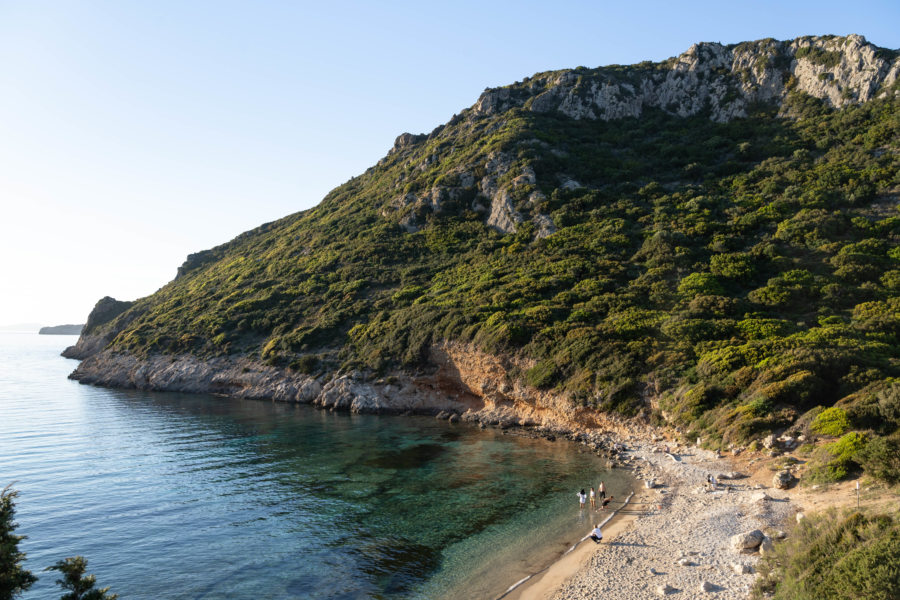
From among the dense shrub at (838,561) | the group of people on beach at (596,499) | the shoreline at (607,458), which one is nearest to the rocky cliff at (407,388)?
the shoreline at (607,458)

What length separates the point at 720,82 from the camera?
8462cm

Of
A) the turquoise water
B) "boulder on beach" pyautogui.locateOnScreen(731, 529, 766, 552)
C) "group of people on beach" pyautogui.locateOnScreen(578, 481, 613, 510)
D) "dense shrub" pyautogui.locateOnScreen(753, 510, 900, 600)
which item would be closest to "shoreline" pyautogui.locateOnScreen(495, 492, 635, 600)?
the turquoise water

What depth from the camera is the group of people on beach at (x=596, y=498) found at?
2281cm

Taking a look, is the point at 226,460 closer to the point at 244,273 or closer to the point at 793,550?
the point at 793,550

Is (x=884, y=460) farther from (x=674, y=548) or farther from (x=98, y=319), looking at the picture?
(x=98, y=319)

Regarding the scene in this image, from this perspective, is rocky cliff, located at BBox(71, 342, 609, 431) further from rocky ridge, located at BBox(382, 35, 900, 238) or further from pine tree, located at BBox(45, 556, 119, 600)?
pine tree, located at BBox(45, 556, 119, 600)

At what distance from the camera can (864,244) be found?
144 ft

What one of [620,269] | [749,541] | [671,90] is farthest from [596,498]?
[671,90]

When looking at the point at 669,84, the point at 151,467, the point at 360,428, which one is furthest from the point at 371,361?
the point at 669,84

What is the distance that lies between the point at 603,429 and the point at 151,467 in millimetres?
32743

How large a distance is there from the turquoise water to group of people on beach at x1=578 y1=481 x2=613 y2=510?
0.66 metres

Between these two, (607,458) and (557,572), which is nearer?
(557,572)

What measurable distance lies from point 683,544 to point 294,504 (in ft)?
62.6

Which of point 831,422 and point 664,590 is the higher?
point 831,422
